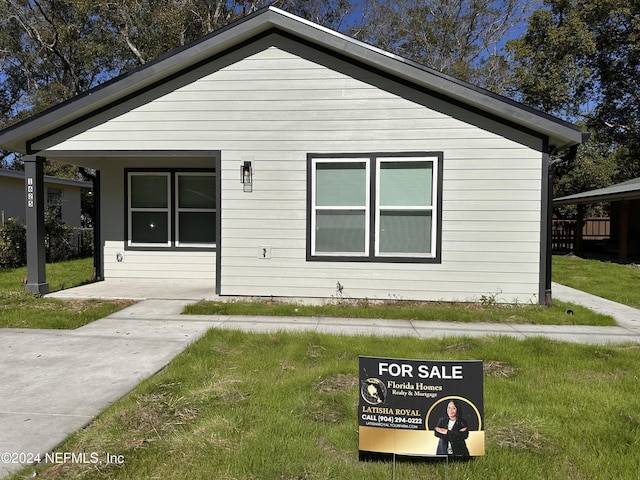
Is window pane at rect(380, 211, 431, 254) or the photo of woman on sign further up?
window pane at rect(380, 211, 431, 254)

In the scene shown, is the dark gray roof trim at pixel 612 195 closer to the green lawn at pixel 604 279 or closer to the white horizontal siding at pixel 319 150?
the green lawn at pixel 604 279

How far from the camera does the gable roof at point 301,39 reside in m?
6.59

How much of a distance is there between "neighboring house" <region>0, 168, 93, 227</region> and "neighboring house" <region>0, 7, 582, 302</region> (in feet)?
24.4

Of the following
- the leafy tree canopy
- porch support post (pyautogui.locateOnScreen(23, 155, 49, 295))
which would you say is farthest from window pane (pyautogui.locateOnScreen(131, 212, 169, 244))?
the leafy tree canopy

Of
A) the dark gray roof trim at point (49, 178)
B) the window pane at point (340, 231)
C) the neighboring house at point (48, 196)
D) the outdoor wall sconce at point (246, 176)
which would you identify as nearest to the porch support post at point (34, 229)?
the outdoor wall sconce at point (246, 176)

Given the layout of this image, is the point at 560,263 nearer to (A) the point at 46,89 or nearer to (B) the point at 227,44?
(B) the point at 227,44

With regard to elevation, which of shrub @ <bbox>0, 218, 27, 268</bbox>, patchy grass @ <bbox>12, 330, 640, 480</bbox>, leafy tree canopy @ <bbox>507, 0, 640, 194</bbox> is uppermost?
leafy tree canopy @ <bbox>507, 0, 640, 194</bbox>

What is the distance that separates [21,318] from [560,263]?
50.7 ft

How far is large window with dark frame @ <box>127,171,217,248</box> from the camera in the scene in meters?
9.27

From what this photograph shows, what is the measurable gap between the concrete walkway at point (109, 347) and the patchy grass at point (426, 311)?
256 mm

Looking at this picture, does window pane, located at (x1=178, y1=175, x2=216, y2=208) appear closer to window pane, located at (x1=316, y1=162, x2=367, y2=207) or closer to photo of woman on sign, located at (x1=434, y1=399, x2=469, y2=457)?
window pane, located at (x1=316, y1=162, x2=367, y2=207)

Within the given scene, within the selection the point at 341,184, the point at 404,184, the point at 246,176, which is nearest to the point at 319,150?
the point at 341,184

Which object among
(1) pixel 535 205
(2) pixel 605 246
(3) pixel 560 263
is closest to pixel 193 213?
(1) pixel 535 205

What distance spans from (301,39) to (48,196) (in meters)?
13.7
